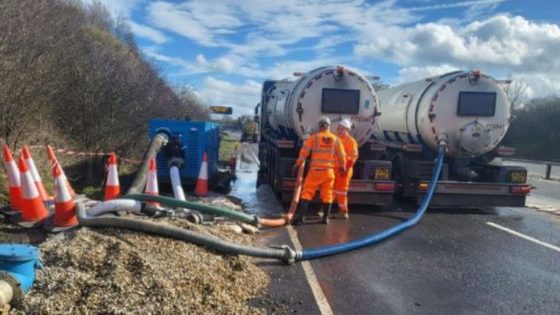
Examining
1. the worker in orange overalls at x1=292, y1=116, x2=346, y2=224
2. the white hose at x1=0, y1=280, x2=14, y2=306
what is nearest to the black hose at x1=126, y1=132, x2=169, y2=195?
the worker in orange overalls at x1=292, y1=116, x2=346, y2=224

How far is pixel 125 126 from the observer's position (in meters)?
12.1

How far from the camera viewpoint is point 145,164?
830 cm

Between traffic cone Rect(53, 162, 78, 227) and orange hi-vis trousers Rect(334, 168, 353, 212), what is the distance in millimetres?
4208

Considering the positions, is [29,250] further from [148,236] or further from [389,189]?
[389,189]

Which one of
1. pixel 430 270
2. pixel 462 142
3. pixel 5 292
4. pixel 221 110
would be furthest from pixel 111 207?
pixel 221 110

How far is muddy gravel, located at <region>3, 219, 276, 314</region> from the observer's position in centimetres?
372

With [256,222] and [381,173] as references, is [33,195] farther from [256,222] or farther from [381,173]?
[381,173]

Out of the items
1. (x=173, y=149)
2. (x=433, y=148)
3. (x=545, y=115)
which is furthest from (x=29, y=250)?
(x=545, y=115)

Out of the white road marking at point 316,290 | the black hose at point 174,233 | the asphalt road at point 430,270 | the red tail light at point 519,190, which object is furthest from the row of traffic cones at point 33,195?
the red tail light at point 519,190

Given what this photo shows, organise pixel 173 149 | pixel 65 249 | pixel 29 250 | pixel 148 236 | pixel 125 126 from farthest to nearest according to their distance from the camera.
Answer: pixel 125 126, pixel 173 149, pixel 148 236, pixel 65 249, pixel 29 250

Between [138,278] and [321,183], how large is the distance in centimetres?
412

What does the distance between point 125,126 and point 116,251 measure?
804 centimetres

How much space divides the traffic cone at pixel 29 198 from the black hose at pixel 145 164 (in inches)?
50.0

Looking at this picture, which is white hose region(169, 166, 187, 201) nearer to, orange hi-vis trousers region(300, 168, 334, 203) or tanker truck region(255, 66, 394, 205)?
tanker truck region(255, 66, 394, 205)
